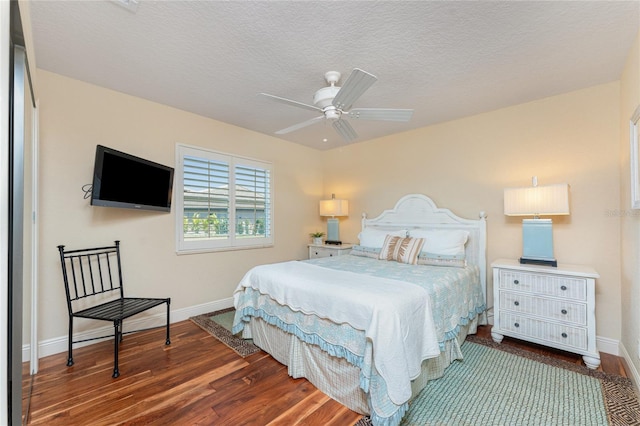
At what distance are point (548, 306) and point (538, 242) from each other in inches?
24.5

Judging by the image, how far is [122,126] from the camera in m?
3.03

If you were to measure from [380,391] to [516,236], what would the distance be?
2.59 meters

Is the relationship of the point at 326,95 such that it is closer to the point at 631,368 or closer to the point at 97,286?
the point at 97,286

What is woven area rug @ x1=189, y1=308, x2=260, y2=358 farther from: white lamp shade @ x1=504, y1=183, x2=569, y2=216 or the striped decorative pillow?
white lamp shade @ x1=504, y1=183, x2=569, y2=216

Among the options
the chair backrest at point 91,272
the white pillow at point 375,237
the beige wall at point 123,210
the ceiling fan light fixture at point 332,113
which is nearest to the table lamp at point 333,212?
the white pillow at point 375,237

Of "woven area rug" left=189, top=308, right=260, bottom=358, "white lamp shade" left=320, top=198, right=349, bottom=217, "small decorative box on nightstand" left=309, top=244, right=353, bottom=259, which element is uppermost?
"white lamp shade" left=320, top=198, right=349, bottom=217

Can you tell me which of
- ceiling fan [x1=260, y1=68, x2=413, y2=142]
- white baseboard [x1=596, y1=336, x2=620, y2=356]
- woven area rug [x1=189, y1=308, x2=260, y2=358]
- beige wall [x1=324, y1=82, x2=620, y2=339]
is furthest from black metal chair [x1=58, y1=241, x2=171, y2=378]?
white baseboard [x1=596, y1=336, x2=620, y2=356]

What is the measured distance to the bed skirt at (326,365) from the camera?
6.25 ft

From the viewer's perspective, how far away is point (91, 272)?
2781mm

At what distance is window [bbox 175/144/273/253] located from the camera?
11.6 feet

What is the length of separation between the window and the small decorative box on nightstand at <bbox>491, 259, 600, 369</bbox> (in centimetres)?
316

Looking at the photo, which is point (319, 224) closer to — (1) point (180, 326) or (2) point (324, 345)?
(1) point (180, 326)

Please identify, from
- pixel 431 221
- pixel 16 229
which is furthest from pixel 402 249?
pixel 16 229

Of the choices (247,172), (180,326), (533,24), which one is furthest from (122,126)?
(533,24)
